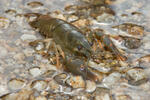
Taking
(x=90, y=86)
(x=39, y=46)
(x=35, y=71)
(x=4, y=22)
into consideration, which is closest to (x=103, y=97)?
(x=90, y=86)

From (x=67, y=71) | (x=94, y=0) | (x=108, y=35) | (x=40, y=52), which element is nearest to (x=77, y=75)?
(x=67, y=71)

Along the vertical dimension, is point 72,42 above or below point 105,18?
below

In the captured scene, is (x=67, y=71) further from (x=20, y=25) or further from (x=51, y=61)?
(x=20, y=25)

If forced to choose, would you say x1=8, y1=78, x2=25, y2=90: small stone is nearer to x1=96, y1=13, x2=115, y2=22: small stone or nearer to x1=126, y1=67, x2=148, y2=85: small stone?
x1=126, y1=67, x2=148, y2=85: small stone

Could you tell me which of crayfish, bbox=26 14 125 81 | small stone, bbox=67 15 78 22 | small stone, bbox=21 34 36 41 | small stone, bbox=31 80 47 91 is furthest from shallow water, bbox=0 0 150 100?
small stone, bbox=67 15 78 22

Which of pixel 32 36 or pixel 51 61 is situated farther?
pixel 32 36

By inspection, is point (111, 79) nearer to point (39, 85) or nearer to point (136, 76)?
point (136, 76)
